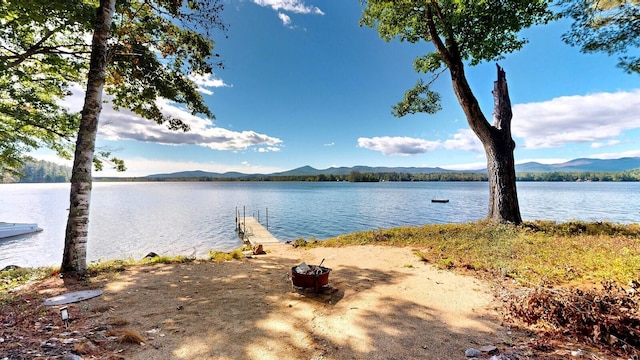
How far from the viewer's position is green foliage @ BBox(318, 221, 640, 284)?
593 cm

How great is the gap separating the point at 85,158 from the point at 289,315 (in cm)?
625

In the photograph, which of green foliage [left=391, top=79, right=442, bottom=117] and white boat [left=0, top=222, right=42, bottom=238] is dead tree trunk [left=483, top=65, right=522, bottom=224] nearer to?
green foliage [left=391, top=79, right=442, bottom=117]

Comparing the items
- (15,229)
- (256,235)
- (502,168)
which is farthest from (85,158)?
(15,229)

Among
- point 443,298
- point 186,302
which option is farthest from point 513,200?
point 186,302

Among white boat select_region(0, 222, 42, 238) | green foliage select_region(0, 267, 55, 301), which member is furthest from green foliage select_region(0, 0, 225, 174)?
white boat select_region(0, 222, 42, 238)

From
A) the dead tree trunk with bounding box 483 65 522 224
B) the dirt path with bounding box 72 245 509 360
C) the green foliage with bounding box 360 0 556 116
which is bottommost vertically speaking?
the dirt path with bounding box 72 245 509 360

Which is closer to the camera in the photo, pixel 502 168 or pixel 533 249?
pixel 533 249

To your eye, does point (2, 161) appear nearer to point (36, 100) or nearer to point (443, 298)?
point (36, 100)

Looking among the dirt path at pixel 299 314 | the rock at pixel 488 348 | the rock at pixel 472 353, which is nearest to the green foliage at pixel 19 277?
the dirt path at pixel 299 314

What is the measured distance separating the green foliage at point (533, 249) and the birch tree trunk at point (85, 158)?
8.49 meters

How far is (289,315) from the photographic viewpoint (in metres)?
4.60

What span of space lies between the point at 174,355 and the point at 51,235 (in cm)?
3172

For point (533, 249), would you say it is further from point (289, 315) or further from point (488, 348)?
point (289, 315)

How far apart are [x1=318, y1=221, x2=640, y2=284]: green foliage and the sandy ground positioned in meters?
1.28
